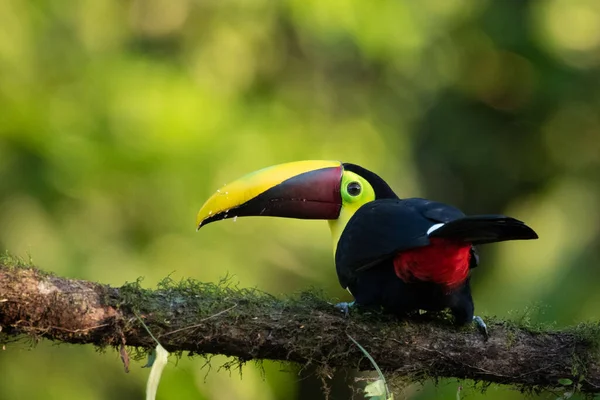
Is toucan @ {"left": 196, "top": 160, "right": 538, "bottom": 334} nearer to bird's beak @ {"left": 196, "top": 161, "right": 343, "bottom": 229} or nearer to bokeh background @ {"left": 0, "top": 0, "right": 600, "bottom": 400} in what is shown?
bird's beak @ {"left": 196, "top": 161, "right": 343, "bottom": 229}

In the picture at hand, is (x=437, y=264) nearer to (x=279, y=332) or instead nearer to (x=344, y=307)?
(x=344, y=307)

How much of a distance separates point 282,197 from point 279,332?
89 centimetres

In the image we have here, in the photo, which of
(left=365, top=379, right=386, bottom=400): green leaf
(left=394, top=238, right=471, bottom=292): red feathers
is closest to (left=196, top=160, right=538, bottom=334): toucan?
(left=394, top=238, right=471, bottom=292): red feathers

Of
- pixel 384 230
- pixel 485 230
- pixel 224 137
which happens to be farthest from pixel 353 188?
pixel 224 137

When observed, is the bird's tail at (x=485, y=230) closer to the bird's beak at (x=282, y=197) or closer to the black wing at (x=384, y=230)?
the black wing at (x=384, y=230)

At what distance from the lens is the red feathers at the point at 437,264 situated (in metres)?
2.73

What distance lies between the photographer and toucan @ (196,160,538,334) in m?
2.65

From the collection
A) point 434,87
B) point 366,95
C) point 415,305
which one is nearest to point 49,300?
point 415,305

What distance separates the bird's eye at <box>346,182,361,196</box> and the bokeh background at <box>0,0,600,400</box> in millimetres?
663

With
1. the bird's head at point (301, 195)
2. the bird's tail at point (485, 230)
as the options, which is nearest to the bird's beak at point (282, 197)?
the bird's head at point (301, 195)

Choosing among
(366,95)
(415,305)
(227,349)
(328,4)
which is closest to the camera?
(227,349)

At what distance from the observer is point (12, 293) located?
2285 millimetres

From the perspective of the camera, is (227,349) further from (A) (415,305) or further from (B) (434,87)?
(B) (434,87)

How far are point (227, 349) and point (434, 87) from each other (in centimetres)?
477
